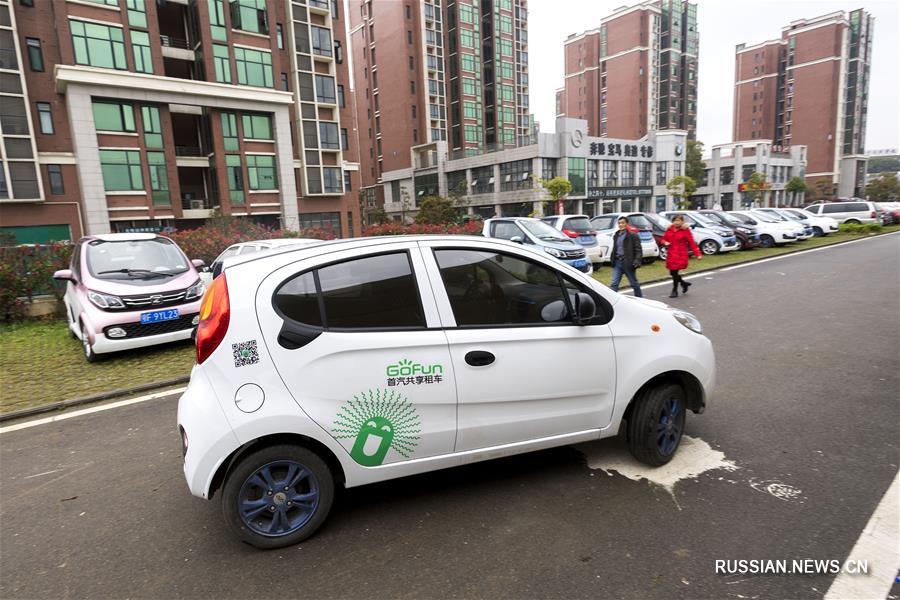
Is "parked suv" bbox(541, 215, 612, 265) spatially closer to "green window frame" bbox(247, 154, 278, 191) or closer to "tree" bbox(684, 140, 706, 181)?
"green window frame" bbox(247, 154, 278, 191)

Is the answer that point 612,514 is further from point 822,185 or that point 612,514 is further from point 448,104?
point 822,185

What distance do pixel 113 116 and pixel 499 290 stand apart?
38027 millimetres

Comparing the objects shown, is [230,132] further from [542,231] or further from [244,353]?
[244,353]

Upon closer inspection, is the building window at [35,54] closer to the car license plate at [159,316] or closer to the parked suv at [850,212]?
the car license plate at [159,316]

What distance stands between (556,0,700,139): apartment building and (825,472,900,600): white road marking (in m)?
95.9

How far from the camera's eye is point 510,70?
248 ft

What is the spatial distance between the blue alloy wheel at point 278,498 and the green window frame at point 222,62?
39.8 metres

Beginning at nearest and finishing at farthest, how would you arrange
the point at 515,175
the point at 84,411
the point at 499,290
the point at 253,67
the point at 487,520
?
the point at 487,520 → the point at 499,290 → the point at 84,411 → the point at 253,67 → the point at 515,175

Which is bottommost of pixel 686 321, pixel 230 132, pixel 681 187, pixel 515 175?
pixel 686 321

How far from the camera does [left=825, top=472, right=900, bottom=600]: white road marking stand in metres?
2.44

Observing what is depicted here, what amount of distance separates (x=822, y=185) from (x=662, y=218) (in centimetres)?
10032

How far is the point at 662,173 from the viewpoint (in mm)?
67312

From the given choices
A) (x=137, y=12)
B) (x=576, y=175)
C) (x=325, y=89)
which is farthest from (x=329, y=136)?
(x=576, y=175)

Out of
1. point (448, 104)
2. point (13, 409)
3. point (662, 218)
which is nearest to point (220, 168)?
point (662, 218)
